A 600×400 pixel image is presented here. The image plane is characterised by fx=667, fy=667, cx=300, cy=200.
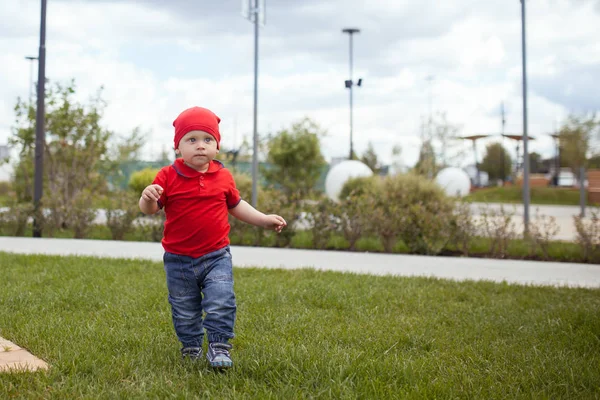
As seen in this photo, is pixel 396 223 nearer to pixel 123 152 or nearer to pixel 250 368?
pixel 250 368

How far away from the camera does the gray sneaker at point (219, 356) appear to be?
3.48 metres

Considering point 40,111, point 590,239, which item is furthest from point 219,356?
point 40,111

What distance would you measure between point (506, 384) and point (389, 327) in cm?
124

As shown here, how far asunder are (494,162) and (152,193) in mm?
64975

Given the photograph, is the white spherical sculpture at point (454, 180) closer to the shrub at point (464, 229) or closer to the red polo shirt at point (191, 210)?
the shrub at point (464, 229)

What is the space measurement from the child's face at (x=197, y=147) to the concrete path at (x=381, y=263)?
3934 millimetres

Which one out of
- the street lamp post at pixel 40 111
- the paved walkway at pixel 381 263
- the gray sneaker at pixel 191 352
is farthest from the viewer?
the street lamp post at pixel 40 111

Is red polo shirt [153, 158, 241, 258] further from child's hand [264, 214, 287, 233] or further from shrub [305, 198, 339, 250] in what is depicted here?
shrub [305, 198, 339, 250]

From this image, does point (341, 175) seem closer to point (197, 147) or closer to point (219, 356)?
point (197, 147)

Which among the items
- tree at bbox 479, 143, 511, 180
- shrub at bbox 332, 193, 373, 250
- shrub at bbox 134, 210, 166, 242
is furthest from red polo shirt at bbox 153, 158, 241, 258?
tree at bbox 479, 143, 511, 180

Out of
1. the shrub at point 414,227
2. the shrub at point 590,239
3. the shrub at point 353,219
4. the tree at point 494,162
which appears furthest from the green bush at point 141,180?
the tree at point 494,162

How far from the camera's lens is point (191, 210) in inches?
142

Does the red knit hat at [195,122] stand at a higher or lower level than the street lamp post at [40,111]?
lower

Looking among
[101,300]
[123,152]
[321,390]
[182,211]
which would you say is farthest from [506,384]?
[123,152]
